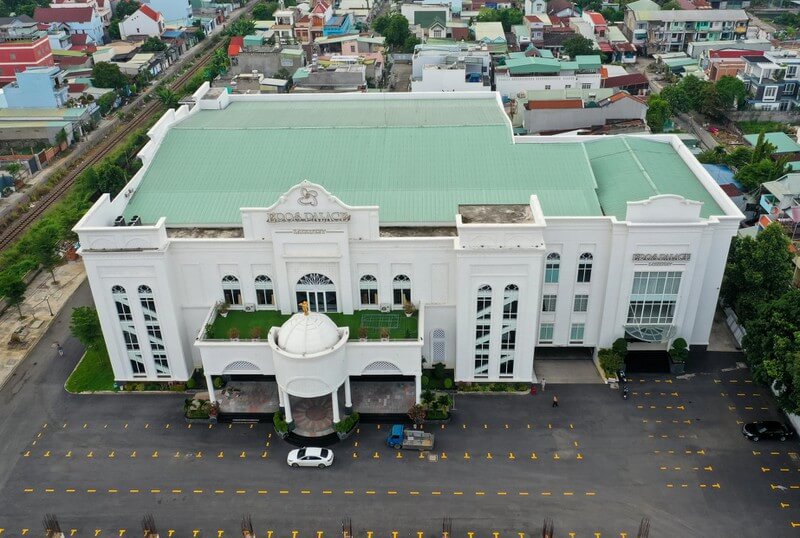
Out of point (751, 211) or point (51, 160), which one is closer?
point (751, 211)

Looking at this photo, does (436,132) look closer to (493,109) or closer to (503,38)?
(493,109)

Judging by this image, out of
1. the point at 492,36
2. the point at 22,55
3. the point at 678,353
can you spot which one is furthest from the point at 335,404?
the point at 22,55

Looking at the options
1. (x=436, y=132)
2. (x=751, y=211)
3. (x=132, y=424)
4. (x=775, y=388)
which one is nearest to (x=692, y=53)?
(x=751, y=211)

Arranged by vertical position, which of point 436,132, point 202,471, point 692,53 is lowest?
point 202,471

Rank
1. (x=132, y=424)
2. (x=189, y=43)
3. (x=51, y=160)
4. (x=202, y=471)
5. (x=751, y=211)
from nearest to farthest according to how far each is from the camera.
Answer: (x=202, y=471) → (x=132, y=424) → (x=751, y=211) → (x=51, y=160) → (x=189, y=43)

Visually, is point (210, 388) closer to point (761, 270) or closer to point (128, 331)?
point (128, 331)

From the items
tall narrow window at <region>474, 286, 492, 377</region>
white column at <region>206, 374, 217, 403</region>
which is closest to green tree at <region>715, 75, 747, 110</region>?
tall narrow window at <region>474, 286, 492, 377</region>
